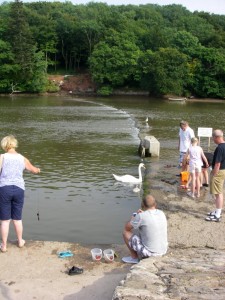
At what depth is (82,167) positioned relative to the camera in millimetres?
14781

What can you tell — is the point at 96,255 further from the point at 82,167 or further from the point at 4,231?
the point at 82,167

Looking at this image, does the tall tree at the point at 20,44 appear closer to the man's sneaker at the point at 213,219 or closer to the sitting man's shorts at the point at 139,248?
the man's sneaker at the point at 213,219

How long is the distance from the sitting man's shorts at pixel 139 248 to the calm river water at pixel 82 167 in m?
1.88

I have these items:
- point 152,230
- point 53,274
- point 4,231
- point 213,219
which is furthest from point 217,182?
point 4,231

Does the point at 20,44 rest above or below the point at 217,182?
above

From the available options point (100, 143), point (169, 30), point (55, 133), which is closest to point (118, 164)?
point (100, 143)

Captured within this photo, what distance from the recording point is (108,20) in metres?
75.1

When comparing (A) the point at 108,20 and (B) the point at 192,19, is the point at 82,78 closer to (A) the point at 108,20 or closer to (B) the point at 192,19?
(A) the point at 108,20

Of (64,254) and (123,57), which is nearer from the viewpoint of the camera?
(64,254)

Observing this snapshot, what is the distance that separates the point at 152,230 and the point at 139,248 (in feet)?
1.22

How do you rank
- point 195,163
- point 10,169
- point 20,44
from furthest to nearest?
point 20,44 → point 195,163 → point 10,169

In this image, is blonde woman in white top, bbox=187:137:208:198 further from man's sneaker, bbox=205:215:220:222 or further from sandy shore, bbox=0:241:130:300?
sandy shore, bbox=0:241:130:300

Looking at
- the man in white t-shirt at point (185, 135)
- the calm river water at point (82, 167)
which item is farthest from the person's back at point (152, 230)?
→ the man in white t-shirt at point (185, 135)

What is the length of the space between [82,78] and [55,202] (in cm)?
5810
